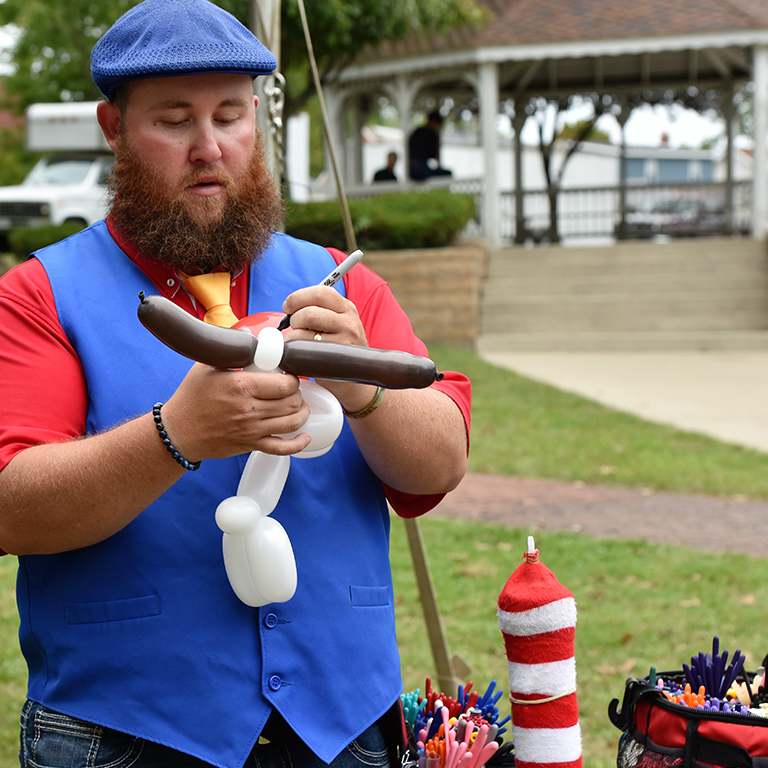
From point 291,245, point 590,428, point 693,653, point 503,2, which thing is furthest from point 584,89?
point 291,245

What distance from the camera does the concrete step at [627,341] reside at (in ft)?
43.5

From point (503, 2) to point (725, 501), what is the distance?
13926 millimetres

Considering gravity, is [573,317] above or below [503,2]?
below

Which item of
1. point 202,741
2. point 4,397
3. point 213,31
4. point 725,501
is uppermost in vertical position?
point 213,31

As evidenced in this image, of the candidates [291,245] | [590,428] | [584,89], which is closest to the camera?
[291,245]

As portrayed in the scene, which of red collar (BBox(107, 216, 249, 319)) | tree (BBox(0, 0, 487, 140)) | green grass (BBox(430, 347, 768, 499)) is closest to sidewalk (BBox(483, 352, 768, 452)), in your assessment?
green grass (BBox(430, 347, 768, 499))

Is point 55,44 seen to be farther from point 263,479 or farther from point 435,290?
point 263,479

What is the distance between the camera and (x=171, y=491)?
159 cm

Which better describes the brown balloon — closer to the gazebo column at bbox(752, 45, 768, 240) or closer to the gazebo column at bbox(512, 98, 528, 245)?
the gazebo column at bbox(752, 45, 768, 240)

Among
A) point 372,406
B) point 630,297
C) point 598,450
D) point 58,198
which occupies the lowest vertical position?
point 630,297

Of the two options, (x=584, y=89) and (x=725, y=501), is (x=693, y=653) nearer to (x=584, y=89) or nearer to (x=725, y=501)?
(x=725, y=501)

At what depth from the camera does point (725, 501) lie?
6.21 meters

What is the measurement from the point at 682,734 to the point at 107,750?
105cm

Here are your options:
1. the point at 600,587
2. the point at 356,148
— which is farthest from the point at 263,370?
the point at 356,148
